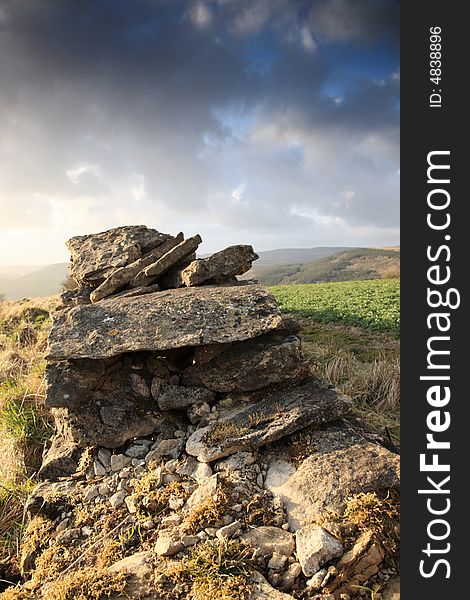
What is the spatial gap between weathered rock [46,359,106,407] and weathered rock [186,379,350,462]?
4.97ft

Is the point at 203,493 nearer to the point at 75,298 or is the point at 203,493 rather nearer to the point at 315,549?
the point at 315,549

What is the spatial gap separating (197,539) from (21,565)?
214 centimetres

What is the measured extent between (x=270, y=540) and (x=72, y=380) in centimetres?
315

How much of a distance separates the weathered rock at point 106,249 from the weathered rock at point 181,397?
284cm

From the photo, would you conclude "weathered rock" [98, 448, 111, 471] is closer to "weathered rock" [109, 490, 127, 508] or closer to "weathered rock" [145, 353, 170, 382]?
"weathered rock" [109, 490, 127, 508]

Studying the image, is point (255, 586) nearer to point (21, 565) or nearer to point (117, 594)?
point (117, 594)

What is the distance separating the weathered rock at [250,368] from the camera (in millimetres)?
5543

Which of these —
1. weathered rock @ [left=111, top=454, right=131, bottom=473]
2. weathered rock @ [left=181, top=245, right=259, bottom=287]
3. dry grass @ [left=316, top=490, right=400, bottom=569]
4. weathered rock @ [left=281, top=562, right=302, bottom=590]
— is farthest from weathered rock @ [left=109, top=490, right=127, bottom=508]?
weathered rock @ [left=181, top=245, right=259, bottom=287]

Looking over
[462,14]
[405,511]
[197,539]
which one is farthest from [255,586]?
[462,14]

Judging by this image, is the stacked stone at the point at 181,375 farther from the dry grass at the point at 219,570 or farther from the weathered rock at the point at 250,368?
the dry grass at the point at 219,570

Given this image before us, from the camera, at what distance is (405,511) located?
3641 millimetres

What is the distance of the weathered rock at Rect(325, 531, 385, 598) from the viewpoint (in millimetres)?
3572

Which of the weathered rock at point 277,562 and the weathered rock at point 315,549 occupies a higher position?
the weathered rock at point 315,549

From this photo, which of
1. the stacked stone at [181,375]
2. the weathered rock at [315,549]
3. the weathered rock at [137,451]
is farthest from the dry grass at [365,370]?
the weathered rock at [137,451]
